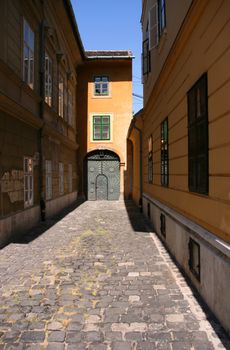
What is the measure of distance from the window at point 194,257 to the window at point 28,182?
21.7ft

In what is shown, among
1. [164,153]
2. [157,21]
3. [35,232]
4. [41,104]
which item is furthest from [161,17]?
[35,232]

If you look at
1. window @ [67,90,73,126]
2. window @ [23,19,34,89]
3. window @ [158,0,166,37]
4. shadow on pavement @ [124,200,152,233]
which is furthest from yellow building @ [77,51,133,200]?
window @ [158,0,166,37]

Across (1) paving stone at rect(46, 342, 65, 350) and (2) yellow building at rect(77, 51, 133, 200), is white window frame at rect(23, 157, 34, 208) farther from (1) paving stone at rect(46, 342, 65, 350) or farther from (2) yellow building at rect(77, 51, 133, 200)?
(2) yellow building at rect(77, 51, 133, 200)

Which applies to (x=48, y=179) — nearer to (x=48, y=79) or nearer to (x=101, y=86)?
(x=48, y=79)

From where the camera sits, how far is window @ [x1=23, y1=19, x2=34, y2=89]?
34.8ft

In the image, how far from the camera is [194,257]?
537 centimetres

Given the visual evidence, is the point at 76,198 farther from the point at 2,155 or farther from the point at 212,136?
the point at 212,136

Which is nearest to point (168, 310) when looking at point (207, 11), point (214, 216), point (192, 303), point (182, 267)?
point (192, 303)

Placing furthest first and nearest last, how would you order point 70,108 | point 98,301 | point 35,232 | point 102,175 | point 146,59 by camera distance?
1. point 102,175
2. point 70,108
3. point 146,59
4. point 35,232
5. point 98,301

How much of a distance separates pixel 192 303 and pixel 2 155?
588 cm

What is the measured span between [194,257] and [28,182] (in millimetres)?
7225

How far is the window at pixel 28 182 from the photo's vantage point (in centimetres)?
1098

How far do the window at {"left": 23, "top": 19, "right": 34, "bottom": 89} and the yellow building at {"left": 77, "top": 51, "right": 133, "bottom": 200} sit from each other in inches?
470

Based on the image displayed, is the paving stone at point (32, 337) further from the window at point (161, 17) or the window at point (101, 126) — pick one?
the window at point (101, 126)
